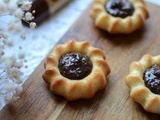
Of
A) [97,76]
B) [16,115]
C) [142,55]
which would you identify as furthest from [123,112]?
[16,115]

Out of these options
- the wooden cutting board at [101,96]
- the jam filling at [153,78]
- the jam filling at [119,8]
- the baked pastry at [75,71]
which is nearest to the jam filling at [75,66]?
the baked pastry at [75,71]

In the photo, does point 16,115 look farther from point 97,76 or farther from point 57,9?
point 57,9

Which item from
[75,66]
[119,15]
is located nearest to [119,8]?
[119,15]

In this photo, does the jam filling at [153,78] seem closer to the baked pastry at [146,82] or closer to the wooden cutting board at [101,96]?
the baked pastry at [146,82]

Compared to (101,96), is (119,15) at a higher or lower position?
higher

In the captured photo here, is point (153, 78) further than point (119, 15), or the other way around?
point (119, 15)

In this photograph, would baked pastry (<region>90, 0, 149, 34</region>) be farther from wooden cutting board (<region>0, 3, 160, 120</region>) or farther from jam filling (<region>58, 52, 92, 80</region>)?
jam filling (<region>58, 52, 92, 80</region>)

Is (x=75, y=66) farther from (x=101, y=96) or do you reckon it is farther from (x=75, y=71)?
(x=101, y=96)

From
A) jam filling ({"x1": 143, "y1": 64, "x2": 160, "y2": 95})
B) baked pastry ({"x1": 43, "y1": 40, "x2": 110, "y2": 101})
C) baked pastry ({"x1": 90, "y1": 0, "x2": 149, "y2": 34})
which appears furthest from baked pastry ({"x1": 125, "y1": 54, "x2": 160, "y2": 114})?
baked pastry ({"x1": 90, "y1": 0, "x2": 149, "y2": 34})
